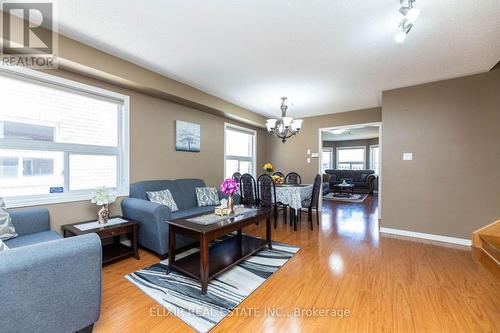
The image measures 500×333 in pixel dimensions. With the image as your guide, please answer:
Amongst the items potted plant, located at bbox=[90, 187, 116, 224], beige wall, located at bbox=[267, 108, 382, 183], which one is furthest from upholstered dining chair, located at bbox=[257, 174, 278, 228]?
potted plant, located at bbox=[90, 187, 116, 224]

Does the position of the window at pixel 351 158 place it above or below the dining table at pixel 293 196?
above

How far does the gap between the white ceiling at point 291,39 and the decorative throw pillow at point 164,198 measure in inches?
70.7

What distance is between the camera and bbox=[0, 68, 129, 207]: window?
2246mm

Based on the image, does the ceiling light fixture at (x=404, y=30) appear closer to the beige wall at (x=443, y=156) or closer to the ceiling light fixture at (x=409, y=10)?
the ceiling light fixture at (x=409, y=10)

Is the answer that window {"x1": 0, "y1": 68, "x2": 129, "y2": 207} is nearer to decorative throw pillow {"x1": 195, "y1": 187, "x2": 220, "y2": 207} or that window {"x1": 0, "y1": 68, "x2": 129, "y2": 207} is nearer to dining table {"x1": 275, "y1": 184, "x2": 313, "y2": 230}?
decorative throw pillow {"x1": 195, "y1": 187, "x2": 220, "y2": 207}

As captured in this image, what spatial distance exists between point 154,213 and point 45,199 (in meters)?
1.21

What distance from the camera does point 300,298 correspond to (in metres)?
1.88

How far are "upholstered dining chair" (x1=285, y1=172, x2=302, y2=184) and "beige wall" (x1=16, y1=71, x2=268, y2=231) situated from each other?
6.43 ft

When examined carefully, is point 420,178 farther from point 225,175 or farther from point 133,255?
point 133,255

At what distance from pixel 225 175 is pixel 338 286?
3.38 metres

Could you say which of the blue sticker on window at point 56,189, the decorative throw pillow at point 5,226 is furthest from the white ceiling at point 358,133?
Result: the decorative throw pillow at point 5,226

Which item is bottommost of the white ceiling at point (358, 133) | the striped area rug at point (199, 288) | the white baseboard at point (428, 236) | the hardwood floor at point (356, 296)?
the hardwood floor at point (356, 296)

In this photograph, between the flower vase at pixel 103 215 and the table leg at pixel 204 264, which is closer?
the table leg at pixel 204 264

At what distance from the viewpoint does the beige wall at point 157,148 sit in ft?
8.73
